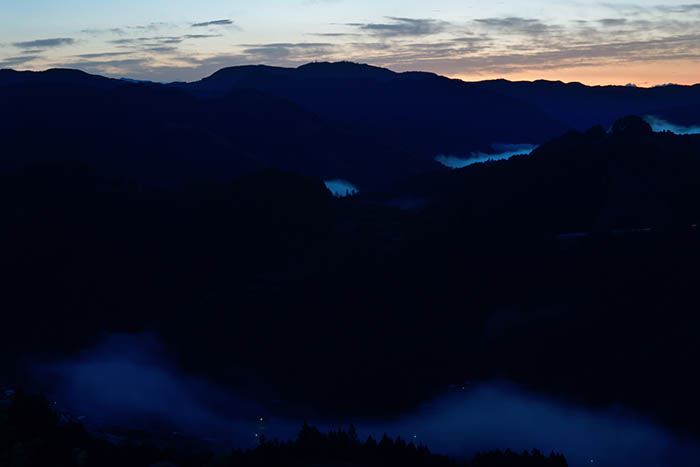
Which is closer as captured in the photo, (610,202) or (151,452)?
(151,452)

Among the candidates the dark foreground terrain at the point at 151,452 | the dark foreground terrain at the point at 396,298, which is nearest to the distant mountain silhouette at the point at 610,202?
the dark foreground terrain at the point at 396,298

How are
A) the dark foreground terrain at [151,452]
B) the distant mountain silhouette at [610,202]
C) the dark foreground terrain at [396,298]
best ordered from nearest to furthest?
the dark foreground terrain at [151,452]
the dark foreground terrain at [396,298]
the distant mountain silhouette at [610,202]

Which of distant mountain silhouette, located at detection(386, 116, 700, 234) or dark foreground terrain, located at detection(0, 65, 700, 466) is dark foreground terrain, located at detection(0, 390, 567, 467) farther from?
distant mountain silhouette, located at detection(386, 116, 700, 234)

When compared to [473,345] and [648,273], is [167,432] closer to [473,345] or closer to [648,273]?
[473,345]

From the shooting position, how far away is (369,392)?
137 meters

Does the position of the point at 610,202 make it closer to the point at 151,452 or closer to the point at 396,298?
the point at 396,298

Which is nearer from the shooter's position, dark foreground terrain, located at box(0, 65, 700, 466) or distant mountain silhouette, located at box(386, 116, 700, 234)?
dark foreground terrain, located at box(0, 65, 700, 466)

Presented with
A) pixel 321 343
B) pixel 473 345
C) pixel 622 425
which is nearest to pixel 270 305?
pixel 321 343

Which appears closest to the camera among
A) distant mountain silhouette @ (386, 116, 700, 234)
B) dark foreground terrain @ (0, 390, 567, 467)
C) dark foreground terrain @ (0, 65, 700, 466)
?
dark foreground terrain @ (0, 390, 567, 467)

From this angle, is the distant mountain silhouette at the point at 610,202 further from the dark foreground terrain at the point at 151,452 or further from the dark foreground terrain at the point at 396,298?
the dark foreground terrain at the point at 151,452

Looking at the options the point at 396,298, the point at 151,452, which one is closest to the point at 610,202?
the point at 396,298

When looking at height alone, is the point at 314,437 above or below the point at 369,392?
above

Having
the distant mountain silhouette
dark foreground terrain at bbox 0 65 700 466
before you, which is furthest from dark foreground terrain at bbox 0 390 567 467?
the distant mountain silhouette

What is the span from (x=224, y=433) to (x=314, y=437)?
39417 mm
